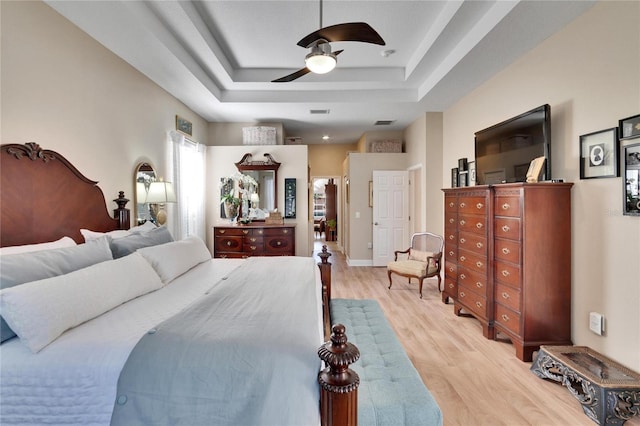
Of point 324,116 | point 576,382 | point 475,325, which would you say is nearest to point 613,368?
point 576,382

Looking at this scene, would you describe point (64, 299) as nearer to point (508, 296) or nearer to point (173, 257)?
point (173, 257)

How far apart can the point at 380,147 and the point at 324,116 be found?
1.72 m

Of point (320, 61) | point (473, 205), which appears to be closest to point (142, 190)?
point (320, 61)

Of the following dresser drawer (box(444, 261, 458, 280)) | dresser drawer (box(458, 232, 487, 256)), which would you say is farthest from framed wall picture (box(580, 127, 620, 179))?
dresser drawer (box(444, 261, 458, 280))

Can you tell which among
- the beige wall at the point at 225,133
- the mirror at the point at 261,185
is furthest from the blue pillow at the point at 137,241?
the beige wall at the point at 225,133

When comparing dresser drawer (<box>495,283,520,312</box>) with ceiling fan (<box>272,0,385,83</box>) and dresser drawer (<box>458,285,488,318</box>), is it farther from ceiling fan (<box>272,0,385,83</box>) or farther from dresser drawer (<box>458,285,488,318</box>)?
ceiling fan (<box>272,0,385,83</box>)

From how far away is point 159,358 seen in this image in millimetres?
1278

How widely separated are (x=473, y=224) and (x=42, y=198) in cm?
388

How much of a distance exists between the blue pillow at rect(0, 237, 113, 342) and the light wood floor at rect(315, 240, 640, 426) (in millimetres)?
2442

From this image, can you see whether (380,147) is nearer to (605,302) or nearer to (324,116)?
(324,116)

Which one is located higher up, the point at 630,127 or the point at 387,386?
the point at 630,127

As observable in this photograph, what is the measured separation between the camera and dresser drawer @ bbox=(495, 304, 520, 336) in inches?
105

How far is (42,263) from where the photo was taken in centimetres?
164

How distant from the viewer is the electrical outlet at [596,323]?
2.34 metres
